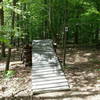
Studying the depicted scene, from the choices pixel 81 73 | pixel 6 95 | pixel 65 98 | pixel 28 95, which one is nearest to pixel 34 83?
pixel 28 95

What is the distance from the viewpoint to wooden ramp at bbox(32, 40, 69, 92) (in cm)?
648

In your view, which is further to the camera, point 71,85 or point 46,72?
point 46,72

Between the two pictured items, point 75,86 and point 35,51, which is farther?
point 35,51

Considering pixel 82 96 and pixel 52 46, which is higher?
pixel 52 46

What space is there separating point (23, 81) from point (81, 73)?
3.29 metres

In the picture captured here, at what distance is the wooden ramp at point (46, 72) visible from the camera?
648cm

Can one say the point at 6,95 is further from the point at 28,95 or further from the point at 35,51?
the point at 35,51

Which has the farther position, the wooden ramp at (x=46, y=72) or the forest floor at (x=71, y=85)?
the wooden ramp at (x=46, y=72)

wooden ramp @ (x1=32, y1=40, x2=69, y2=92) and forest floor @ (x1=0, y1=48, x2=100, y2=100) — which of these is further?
wooden ramp @ (x1=32, y1=40, x2=69, y2=92)

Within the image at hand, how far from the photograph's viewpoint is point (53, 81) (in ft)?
22.4

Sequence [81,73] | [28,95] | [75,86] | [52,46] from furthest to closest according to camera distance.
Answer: [52,46] < [81,73] < [75,86] < [28,95]

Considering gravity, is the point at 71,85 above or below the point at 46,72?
below

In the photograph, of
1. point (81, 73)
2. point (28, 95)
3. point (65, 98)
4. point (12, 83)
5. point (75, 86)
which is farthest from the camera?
point (81, 73)

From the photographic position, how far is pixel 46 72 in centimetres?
745
